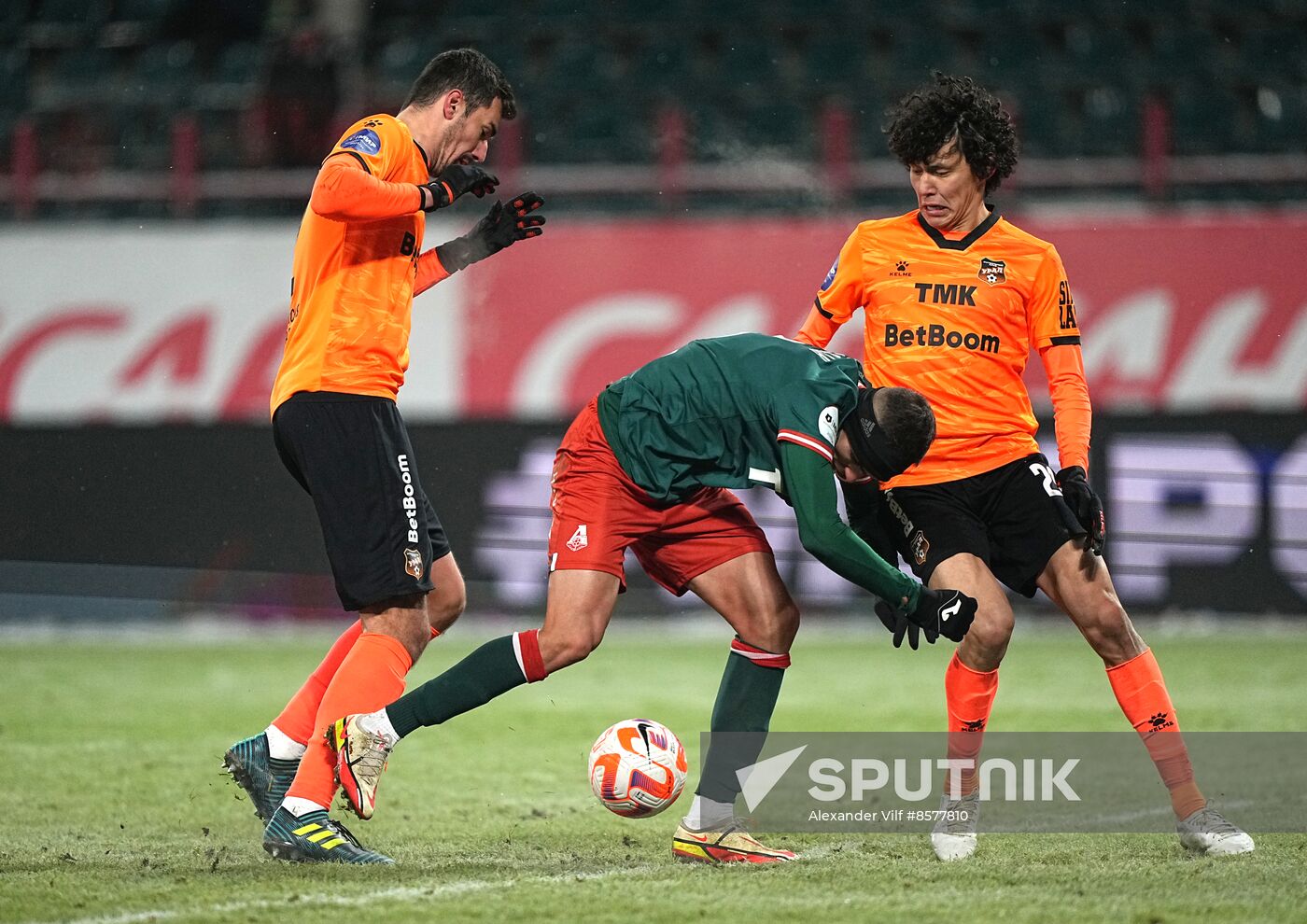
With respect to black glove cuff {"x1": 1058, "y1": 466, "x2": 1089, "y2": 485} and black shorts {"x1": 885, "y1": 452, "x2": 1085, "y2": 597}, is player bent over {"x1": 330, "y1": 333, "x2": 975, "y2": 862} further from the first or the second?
black glove cuff {"x1": 1058, "y1": 466, "x2": 1089, "y2": 485}

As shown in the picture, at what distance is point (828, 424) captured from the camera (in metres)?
4.34

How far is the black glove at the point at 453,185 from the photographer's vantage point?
4605mm

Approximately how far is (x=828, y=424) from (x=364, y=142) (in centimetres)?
162

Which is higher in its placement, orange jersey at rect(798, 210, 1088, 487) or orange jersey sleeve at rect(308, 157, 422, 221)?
orange jersey sleeve at rect(308, 157, 422, 221)

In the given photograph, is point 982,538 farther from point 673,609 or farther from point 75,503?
point 75,503

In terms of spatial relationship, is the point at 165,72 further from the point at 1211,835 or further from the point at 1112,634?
the point at 1211,835

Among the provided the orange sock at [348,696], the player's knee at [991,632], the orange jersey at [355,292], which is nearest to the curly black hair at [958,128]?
the player's knee at [991,632]

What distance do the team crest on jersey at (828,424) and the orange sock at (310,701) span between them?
1.48m

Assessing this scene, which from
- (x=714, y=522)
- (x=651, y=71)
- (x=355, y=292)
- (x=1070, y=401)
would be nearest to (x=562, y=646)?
(x=714, y=522)

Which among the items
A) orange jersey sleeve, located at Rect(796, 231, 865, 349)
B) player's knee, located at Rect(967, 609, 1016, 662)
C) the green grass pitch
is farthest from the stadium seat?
player's knee, located at Rect(967, 609, 1016, 662)

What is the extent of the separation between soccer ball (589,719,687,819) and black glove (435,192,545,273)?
168cm

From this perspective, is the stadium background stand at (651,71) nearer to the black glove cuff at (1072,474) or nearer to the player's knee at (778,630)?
the black glove cuff at (1072,474)

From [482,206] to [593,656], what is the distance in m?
3.53

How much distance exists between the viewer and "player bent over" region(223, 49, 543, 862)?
452 cm
